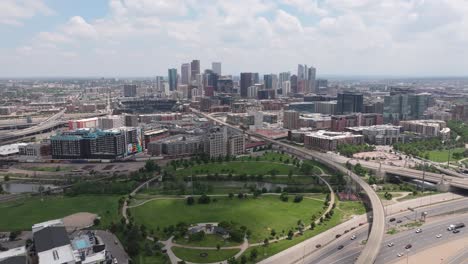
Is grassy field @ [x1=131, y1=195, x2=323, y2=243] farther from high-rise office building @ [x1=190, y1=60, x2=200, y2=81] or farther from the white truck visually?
high-rise office building @ [x1=190, y1=60, x2=200, y2=81]

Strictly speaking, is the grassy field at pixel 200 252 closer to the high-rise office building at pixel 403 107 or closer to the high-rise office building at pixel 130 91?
the high-rise office building at pixel 403 107

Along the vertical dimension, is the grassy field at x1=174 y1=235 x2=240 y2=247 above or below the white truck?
below

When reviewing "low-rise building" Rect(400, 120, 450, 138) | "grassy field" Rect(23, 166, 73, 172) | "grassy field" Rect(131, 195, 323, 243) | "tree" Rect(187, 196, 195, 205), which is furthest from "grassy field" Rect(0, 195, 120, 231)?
"low-rise building" Rect(400, 120, 450, 138)

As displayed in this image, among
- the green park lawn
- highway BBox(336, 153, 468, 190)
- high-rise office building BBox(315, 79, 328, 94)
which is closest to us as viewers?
highway BBox(336, 153, 468, 190)

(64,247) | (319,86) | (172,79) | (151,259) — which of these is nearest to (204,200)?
(151,259)

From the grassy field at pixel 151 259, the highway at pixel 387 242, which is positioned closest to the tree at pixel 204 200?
the grassy field at pixel 151 259

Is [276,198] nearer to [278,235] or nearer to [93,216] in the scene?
[278,235]
